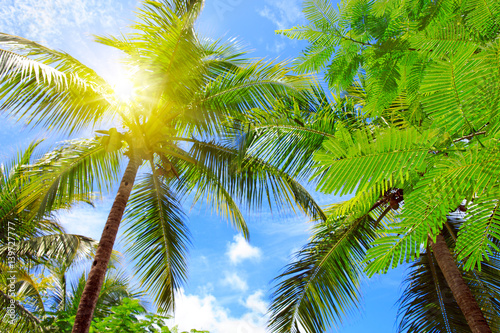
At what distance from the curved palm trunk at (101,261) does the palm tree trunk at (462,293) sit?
13.3 feet

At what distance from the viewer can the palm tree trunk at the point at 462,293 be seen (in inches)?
142

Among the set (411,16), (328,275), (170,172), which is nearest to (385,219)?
(328,275)

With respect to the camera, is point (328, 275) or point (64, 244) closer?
point (328, 275)

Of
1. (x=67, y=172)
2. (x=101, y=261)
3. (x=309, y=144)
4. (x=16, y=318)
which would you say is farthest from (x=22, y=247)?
(x=309, y=144)

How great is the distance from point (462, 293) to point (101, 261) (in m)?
4.54

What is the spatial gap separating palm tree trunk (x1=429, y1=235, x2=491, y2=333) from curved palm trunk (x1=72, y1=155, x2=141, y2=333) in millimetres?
4054

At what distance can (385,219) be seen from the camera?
6.32 meters

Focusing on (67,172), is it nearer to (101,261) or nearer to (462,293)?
(101,261)

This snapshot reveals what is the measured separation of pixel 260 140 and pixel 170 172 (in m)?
2.63

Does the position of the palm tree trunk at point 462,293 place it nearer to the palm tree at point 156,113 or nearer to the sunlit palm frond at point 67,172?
the palm tree at point 156,113

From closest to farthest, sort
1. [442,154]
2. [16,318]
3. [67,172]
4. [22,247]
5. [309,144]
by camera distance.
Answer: [442,154] → [309,144] → [67,172] → [16,318] → [22,247]

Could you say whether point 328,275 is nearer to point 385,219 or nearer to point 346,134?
point 385,219

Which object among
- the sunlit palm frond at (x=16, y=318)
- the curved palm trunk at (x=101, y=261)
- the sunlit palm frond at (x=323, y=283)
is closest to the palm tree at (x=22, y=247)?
the sunlit palm frond at (x=16, y=318)

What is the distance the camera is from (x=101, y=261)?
3814 mm
